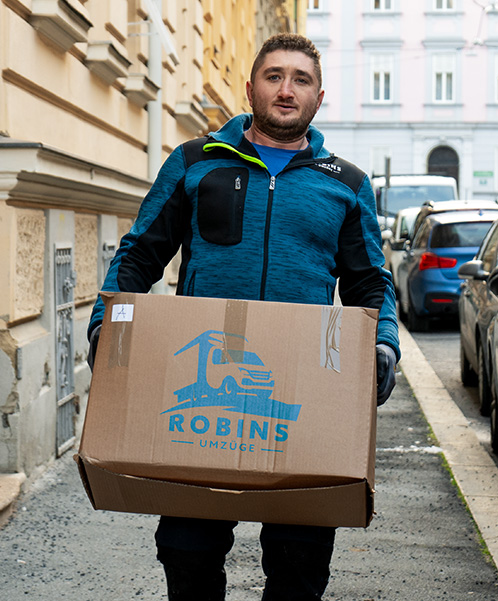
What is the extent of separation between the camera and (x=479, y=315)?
24.5 feet

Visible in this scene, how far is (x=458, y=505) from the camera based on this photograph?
16.3 ft

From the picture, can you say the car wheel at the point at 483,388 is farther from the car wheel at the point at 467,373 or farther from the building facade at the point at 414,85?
the building facade at the point at 414,85

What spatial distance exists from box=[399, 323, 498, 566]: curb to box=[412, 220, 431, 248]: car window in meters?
3.21

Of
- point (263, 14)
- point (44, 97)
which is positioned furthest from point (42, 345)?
point (263, 14)

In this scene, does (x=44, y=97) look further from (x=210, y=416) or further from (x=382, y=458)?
(x=210, y=416)

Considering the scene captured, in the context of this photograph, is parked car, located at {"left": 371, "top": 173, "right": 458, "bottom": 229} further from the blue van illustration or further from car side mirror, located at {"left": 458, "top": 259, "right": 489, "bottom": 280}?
the blue van illustration

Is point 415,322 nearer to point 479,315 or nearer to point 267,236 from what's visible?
point 479,315

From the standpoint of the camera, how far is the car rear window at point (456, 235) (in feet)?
40.1

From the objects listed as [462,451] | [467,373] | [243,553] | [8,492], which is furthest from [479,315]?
[8,492]

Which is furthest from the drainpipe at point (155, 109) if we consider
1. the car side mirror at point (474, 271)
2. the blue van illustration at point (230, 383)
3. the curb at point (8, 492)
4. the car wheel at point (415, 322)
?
the blue van illustration at point (230, 383)

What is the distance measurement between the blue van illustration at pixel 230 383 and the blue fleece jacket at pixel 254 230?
0.99ft

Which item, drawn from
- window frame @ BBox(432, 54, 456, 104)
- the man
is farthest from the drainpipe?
window frame @ BBox(432, 54, 456, 104)

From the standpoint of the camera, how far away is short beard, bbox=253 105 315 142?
8.63 ft

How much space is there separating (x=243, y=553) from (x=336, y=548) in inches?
15.2
